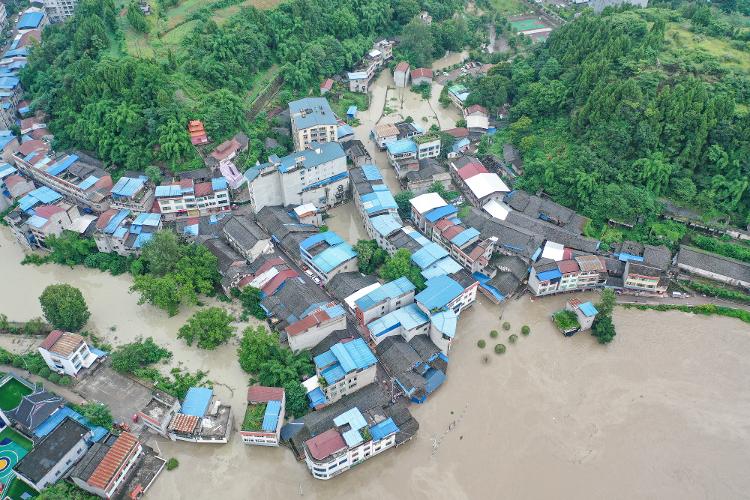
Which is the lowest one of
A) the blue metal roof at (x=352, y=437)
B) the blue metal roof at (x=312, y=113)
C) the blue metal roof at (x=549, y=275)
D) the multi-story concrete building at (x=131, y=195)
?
the blue metal roof at (x=549, y=275)

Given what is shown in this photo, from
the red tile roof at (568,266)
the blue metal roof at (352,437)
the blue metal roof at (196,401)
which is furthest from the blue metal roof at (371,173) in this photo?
the blue metal roof at (352,437)

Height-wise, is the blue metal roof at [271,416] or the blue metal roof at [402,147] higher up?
the blue metal roof at [402,147]

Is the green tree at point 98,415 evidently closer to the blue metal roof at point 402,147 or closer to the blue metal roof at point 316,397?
the blue metal roof at point 316,397

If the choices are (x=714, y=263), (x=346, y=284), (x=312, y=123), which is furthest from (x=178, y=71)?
(x=714, y=263)

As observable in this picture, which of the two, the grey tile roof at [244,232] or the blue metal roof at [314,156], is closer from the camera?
the grey tile roof at [244,232]

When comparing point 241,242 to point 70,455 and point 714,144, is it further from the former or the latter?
point 714,144
